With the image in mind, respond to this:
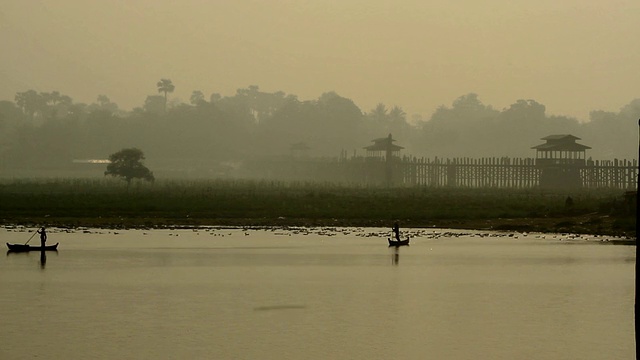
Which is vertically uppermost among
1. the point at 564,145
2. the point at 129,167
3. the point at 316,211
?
the point at 564,145

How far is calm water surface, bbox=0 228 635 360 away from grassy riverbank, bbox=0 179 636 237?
894 cm

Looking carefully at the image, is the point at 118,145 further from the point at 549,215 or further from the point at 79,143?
the point at 549,215

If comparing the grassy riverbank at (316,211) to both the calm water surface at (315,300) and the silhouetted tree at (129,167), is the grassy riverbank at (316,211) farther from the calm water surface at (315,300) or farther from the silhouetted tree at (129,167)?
the silhouetted tree at (129,167)

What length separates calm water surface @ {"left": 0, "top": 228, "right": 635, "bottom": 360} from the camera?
26500 mm

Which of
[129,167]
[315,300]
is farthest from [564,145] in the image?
[315,300]

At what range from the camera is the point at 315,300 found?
110ft

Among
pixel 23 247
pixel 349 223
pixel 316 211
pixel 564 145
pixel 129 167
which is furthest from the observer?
pixel 564 145

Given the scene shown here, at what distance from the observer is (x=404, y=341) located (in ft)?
89.7

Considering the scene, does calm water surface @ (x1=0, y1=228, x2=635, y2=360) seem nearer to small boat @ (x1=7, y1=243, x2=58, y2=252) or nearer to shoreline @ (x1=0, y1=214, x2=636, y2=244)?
small boat @ (x1=7, y1=243, x2=58, y2=252)

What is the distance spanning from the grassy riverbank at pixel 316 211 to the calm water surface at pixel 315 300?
8.94 m

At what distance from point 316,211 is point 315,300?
1361 inches

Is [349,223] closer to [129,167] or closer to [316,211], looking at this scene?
[316,211]

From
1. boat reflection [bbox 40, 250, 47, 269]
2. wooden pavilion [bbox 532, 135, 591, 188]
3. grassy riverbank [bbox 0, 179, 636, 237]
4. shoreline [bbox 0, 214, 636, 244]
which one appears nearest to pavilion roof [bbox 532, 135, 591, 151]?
wooden pavilion [bbox 532, 135, 591, 188]

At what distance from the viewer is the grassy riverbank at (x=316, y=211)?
200 feet
